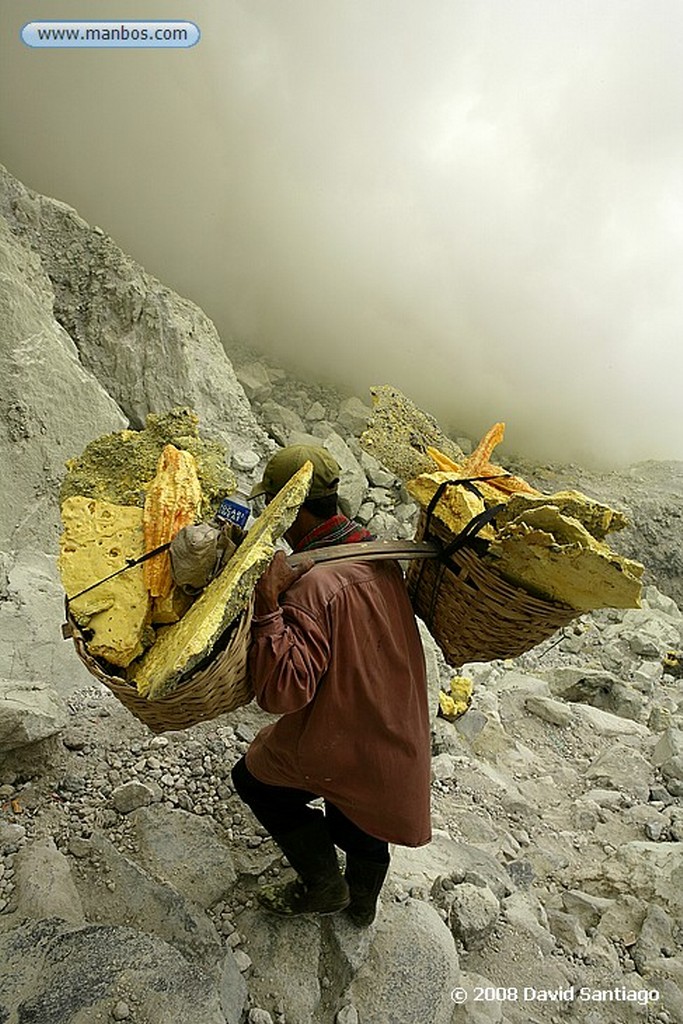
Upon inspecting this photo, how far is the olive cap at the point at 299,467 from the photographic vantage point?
135cm

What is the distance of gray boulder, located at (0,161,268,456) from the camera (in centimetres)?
433

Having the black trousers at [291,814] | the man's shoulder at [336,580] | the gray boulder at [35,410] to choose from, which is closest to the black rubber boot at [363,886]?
the black trousers at [291,814]

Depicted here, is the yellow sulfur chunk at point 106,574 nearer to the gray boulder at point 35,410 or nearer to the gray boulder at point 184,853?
the gray boulder at point 184,853

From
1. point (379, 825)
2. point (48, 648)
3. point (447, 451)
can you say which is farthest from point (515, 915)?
point (48, 648)

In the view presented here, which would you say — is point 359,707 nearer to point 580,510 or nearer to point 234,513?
point 234,513

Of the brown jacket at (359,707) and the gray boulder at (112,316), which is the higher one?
the gray boulder at (112,316)

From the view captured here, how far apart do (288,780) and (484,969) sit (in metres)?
0.98

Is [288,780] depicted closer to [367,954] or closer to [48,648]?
[367,954]

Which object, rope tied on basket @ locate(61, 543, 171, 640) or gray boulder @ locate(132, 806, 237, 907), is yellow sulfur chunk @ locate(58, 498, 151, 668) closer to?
rope tied on basket @ locate(61, 543, 171, 640)

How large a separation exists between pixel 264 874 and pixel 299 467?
1192 millimetres

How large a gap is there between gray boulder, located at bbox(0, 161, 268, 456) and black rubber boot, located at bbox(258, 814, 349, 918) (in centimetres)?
337

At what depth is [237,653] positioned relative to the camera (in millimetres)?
1001

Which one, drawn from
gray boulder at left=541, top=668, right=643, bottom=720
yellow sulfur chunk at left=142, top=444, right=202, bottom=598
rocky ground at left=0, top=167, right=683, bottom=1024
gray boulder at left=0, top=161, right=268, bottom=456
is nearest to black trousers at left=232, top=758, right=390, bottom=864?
rocky ground at left=0, top=167, right=683, bottom=1024

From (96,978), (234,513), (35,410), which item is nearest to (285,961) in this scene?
(96,978)
